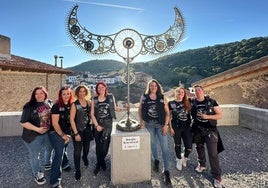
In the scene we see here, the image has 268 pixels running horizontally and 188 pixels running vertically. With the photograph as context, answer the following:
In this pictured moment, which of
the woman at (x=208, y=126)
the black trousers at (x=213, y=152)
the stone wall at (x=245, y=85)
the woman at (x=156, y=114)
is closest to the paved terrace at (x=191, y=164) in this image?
the black trousers at (x=213, y=152)

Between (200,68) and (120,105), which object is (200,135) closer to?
(120,105)

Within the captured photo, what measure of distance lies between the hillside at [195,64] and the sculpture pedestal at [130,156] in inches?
1059

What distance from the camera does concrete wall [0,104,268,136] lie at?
5.54 m

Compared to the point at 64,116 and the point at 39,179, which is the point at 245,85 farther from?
the point at 39,179

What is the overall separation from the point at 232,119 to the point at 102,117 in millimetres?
5118

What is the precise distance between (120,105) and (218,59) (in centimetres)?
3567

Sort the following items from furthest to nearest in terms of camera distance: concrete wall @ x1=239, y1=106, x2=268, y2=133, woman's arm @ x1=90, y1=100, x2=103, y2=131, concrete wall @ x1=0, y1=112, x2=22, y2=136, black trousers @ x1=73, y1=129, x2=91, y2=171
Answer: concrete wall @ x1=239, y1=106, x2=268, y2=133 < concrete wall @ x1=0, y1=112, x2=22, y2=136 < woman's arm @ x1=90, y1=100, x2=103, y2=131 < black trousers @ x1=73, y1=129, x2=91, y2=171

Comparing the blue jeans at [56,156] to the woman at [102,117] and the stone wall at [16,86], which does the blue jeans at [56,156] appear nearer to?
the woman at [102,117]

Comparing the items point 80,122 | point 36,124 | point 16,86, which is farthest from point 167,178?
point 16,86

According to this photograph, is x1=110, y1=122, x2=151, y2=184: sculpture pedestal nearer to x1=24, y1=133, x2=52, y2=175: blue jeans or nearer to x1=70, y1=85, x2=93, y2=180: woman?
x1=70, y1=85, x2=93, y2=180: woman

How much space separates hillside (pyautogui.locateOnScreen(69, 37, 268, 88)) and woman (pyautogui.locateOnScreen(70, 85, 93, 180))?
26.7m

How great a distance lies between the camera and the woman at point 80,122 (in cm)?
312

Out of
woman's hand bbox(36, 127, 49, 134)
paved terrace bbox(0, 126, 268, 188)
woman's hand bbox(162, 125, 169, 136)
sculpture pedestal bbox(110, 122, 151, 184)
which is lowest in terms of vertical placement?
paved terrace bbox(0, 126, 268, 188)

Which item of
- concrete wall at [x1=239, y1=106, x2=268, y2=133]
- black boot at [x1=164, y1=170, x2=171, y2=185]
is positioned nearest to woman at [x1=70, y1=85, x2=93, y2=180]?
black boot at [x1=164, y1=170, x2=171, y2=185]
